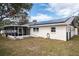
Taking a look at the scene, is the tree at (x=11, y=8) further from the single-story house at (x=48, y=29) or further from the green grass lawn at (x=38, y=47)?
the green grass lawn at (x=38, y=47)

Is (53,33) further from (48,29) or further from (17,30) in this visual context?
(17,30)

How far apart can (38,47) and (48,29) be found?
59 cm

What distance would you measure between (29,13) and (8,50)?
1148 millimetres

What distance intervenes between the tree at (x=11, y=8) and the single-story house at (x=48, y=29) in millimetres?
358

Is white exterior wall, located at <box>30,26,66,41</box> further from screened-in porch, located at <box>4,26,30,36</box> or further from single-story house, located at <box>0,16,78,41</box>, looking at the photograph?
screened-in porch, located at <box>4,26,30,36</box>

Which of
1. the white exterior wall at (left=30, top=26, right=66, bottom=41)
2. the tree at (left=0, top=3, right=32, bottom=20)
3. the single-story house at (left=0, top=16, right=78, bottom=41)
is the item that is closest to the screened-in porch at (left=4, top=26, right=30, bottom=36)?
the single-story house at (left=0, top=16, right=78, bottom=41)

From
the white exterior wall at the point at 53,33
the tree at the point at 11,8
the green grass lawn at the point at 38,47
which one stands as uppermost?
the tree at the point at 11,8

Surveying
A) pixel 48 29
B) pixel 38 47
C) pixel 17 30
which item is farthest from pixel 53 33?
A: pixel 17 30

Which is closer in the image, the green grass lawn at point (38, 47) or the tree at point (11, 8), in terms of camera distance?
the green grass lawn at point (38, 47)

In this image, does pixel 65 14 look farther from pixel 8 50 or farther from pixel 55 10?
pixel 8 50

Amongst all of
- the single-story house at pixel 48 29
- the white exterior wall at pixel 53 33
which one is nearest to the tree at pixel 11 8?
the single-story house at pixel 48 29

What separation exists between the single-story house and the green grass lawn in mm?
141

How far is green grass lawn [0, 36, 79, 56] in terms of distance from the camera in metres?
4.11

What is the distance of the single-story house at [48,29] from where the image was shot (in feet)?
13.9
